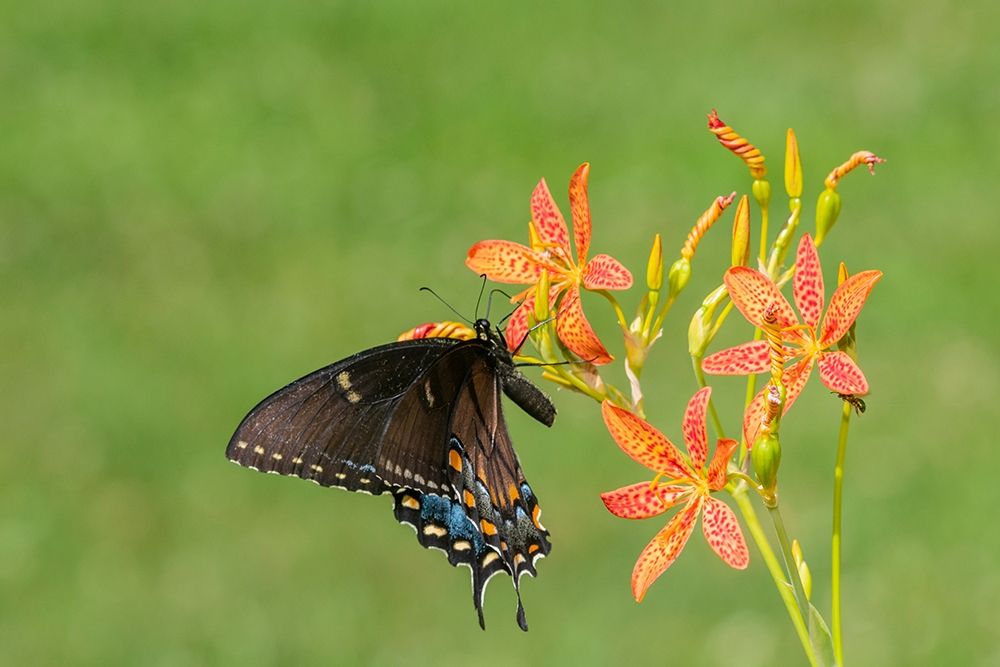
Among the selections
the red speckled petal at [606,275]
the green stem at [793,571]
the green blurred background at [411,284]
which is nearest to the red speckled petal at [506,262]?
the red speckled petal at [606,275]

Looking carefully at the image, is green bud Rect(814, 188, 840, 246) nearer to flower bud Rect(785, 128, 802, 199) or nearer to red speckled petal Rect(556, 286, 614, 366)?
flower bud Rect(785, 128, 802, 199)

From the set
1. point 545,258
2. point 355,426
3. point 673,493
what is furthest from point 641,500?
point 355,426

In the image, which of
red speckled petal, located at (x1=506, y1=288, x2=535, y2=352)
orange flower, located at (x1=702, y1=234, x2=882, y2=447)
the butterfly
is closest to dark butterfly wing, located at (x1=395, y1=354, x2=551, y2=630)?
the butterfly

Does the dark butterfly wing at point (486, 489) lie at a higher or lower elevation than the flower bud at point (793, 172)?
lower

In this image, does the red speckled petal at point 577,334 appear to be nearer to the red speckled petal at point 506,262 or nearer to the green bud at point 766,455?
the red speckled petal at point 506,262

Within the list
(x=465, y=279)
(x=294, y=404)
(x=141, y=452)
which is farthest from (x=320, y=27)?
(x=294, y=404)
